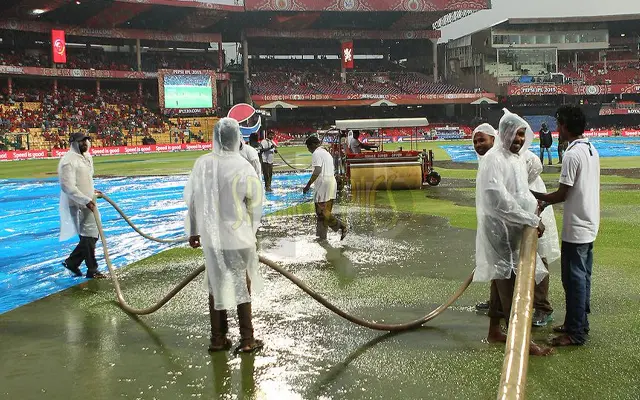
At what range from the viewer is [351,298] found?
661 cm

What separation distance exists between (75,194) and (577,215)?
5933mm

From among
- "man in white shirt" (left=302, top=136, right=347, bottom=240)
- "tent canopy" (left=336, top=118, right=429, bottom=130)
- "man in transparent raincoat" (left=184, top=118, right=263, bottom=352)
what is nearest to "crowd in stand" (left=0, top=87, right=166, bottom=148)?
"tent canopy" (left=336, top=118, right=429, bottom=130)

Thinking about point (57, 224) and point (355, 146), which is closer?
point (57, 224)

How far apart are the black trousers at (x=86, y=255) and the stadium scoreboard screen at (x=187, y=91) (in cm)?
4530

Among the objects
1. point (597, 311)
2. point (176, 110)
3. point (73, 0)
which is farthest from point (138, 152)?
point (597, 311)

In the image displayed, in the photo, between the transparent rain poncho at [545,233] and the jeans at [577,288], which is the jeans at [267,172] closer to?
the transparent rain poncho at [545,233]

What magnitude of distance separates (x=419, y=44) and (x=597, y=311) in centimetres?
6984

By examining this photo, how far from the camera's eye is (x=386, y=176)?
16.7m

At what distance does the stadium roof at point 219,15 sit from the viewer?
167ft

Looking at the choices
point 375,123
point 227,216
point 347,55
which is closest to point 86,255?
point 227,216

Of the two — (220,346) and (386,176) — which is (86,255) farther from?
(386,176)

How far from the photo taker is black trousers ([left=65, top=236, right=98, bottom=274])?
791 centimetres

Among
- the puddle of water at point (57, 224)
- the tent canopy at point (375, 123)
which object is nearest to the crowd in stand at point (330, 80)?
the puddle of water at point (57, 224)

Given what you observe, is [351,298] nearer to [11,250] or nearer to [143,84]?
[11,250]
